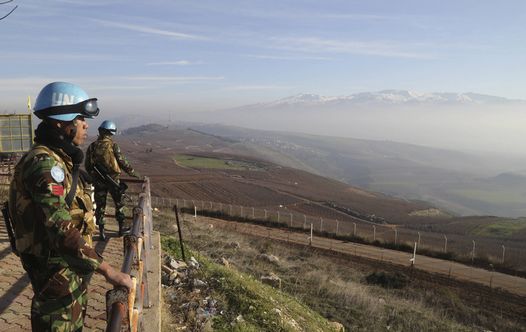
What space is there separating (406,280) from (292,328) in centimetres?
1134

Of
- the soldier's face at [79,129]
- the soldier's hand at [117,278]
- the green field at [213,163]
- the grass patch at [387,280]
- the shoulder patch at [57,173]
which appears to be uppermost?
the soldier's face at [79,129]

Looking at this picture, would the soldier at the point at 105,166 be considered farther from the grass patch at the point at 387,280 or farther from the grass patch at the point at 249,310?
the grass patch at the point at 387,280

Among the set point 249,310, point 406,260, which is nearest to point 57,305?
point 249,310

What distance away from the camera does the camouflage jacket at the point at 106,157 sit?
728 cm

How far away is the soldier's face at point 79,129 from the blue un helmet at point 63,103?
1.8 inches

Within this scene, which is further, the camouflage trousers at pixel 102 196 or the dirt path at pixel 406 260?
the dirt path at pixel 406 260

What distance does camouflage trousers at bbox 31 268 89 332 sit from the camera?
282cm

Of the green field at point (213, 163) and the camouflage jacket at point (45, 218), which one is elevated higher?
the camouflage jacket at point (45, 218)

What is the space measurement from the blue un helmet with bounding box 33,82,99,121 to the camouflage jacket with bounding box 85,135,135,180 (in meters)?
4.35

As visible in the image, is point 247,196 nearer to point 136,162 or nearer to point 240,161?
point 136,162

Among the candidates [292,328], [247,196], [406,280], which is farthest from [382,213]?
[292,328]

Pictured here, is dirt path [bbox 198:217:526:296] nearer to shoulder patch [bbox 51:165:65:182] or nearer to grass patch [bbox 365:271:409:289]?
grass patch [bbox 365:271:409:289]

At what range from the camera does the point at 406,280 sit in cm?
1658

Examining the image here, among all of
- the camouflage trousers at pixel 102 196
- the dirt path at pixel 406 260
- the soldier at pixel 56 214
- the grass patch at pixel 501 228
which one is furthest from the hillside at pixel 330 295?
the grass patch at pixel 501 228
